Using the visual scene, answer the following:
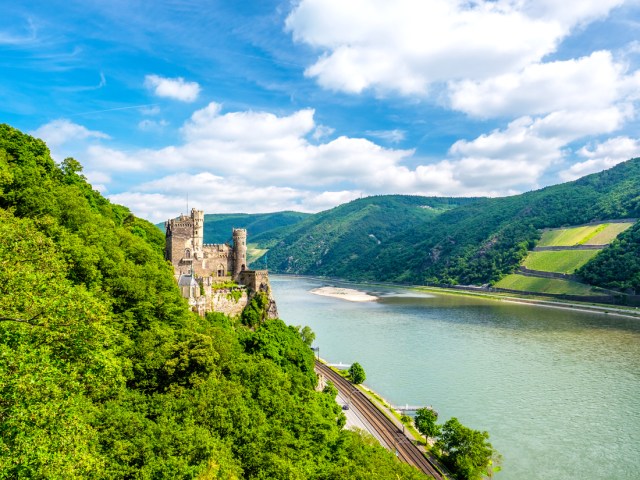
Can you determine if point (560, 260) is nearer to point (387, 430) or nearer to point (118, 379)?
point (387, 430)

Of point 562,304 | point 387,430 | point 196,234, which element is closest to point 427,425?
point 387,430

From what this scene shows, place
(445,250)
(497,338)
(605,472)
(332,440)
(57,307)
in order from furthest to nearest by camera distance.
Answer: (445,250), (497,338), (605,472), (332,440), (57,307)

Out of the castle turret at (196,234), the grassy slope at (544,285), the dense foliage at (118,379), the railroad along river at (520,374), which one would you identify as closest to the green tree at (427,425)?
the railroad along river at (520,374)

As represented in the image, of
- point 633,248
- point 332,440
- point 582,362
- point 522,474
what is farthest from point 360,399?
point 633,248

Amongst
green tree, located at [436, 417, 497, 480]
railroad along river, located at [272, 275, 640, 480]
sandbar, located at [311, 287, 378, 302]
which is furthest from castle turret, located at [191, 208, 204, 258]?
sandbar, located at [311, 287, 378, 302]

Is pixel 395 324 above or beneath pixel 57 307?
beneath

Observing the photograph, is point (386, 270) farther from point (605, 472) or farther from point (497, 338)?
point (605, 472)

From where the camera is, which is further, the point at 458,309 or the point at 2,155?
the point at 458,309
